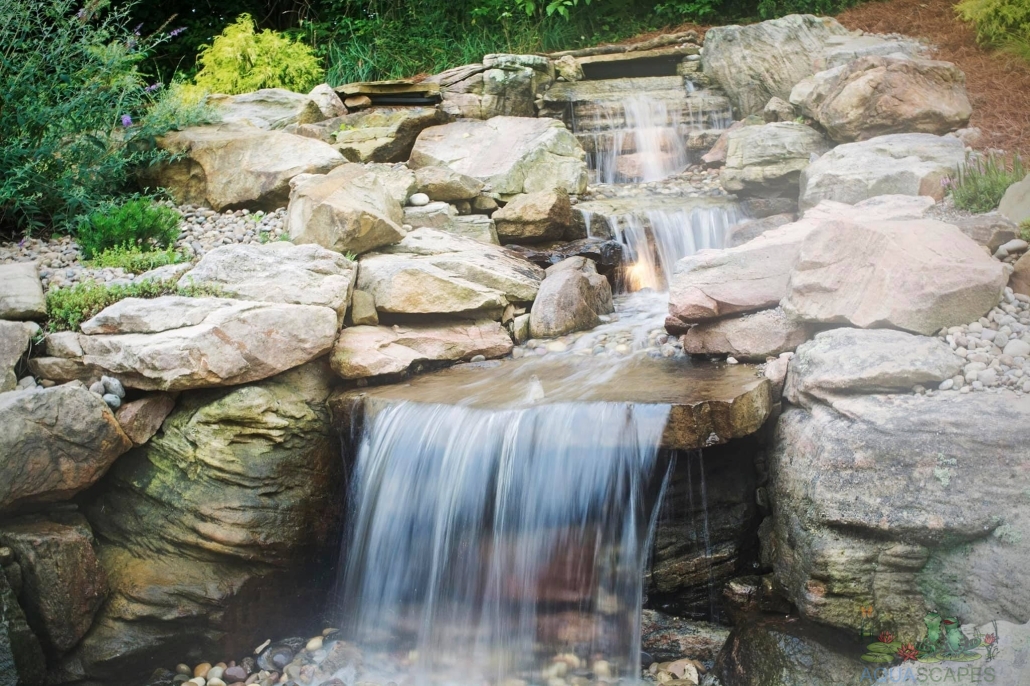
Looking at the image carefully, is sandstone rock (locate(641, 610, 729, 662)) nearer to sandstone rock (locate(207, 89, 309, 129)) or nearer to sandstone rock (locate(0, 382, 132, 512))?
sandstone rock (locate(0, 382, 132, 512))

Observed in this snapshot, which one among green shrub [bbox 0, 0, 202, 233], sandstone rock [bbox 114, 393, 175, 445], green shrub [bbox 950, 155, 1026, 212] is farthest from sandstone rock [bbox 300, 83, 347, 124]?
Result: green shrub [bbox 950, 155, 1026, 212]

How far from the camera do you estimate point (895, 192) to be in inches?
197

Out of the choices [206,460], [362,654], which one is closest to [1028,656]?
[362,654]

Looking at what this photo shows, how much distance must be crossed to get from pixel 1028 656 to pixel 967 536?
425mm

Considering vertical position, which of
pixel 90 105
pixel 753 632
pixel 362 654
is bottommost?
pixel 362 654

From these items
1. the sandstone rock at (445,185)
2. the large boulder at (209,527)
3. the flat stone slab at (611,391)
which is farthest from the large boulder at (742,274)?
the sandstone rock at (445,185)

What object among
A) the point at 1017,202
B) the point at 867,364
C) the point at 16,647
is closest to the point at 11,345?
the point at 16,647

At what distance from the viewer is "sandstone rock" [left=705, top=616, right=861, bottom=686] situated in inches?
121

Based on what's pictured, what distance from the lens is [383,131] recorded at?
7.33 m

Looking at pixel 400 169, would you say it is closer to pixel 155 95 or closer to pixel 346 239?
pixel 346 239

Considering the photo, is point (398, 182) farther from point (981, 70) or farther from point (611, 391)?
point (981, 70)

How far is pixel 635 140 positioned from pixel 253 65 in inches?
181

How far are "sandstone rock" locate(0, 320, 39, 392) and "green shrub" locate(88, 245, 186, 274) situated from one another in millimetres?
913

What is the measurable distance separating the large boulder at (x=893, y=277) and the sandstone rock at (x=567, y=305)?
4.75 feet
